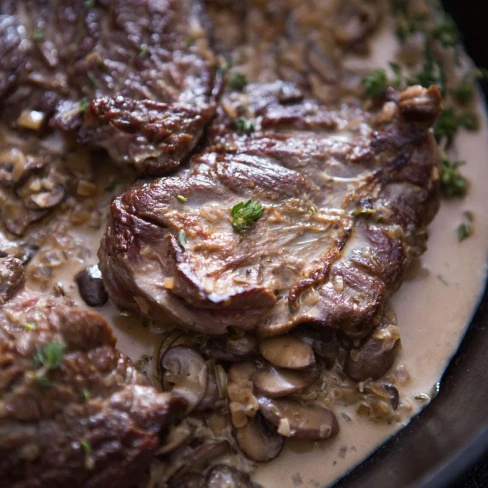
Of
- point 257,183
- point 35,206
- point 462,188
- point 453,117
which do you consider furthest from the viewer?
point 453,117

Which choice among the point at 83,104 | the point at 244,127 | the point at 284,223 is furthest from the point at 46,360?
the point at 244,127

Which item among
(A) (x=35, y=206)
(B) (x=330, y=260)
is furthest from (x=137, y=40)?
(B) (x=330, y=260)

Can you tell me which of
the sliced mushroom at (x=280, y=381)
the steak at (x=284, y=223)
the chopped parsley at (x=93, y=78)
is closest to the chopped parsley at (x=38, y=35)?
the chopped parsley at (x=93, y=78)

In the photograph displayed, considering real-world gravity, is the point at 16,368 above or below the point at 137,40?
below

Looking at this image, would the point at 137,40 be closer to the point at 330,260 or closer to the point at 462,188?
the point at 330,260

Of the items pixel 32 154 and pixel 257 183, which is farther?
pixel 32 154

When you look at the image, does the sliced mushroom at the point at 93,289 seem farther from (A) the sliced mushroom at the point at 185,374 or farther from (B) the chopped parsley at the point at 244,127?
(B) the chopped parsley at the point at 244,127

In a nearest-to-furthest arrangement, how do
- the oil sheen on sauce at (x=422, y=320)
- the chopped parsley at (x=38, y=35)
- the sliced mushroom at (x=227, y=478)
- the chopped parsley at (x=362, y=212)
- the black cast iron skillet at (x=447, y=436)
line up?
the black cast iron skillet at (x=447, y=436), the sliced mushroom at (x=227, y=478), the oil sheen on sauce at (x=422, y=320), the chopped parsley at (x=362, y=212), the chopped parsley at (x=38, y=35)
